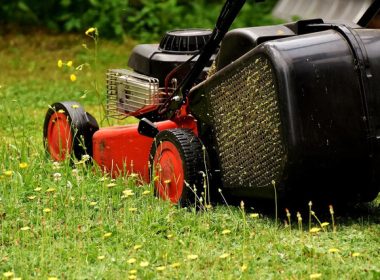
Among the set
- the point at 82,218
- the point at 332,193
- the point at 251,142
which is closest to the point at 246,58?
the point at 251,142

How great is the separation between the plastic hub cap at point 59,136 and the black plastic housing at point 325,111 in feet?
4.46

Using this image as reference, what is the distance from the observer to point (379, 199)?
435cm

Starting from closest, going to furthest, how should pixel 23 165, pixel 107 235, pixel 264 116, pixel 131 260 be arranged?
pixel 131 260 < pixel 107 235 < pixel 264 116 < pixel 23 165

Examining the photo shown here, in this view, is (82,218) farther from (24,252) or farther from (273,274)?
(273,274)

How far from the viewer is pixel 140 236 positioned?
3.77 meters

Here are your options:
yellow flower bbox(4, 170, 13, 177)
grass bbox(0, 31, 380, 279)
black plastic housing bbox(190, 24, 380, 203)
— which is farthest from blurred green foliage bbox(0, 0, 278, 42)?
black plastic housing bbox(190, 24, 380, 203)

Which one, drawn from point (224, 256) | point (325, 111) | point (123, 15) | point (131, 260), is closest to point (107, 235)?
point (131, 260)

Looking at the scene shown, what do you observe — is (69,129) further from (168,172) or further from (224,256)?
(224,256)

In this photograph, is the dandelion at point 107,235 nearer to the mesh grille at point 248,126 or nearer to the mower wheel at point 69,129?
the mesh grille at point 248,126

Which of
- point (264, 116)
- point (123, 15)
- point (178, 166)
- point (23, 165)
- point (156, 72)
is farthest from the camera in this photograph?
point (123, 15)

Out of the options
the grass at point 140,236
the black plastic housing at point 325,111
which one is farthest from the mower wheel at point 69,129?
the black plastic housing at point 325,111

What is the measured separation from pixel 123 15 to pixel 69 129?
168 inches

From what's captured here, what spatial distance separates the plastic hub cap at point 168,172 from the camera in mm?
4203

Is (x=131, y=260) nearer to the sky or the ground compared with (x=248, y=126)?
nearer to the ground
